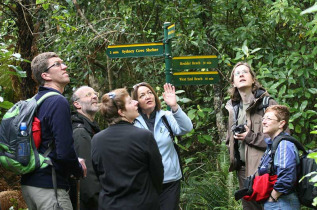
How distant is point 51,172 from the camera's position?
4.43 m

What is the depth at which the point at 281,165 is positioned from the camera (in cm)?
472

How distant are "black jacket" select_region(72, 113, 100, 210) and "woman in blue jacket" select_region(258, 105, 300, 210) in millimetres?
1738

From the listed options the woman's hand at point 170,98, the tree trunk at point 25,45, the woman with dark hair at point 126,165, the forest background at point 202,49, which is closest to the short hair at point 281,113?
the woman's hand at point 170,98

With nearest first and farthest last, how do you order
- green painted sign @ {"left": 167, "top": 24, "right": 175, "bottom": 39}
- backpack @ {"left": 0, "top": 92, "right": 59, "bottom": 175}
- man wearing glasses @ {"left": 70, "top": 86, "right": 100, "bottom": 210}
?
1. backpack @ {"left": 0, "top": 92, "right": 59, "bottom": 175}
2. man wearing glasses @ {"left": 70, "top": 86, "right": 100, "bottom": 210}
3. green painted sign @ {"left": 167, "top": 24, "right": 175, "bottom": 39}

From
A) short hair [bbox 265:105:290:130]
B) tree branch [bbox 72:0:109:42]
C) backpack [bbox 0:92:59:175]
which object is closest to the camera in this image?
backpack [bbox 0:92:59:175]

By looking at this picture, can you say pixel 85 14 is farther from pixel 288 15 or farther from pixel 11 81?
pixel 288 15

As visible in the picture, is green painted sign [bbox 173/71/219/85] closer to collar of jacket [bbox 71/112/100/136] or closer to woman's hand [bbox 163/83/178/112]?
woman's hand [bbox 163/83/178/112]

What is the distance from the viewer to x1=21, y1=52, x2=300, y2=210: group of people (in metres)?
4.17

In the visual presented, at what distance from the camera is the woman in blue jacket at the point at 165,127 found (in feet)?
17.3

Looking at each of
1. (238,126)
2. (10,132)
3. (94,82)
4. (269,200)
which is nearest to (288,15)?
(238,126)

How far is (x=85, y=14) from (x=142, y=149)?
Result: 25.0 feet

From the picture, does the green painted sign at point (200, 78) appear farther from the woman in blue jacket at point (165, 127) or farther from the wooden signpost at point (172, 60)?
the woman in blue jacket at point (165, 127)

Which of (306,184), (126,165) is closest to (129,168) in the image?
(126,165)

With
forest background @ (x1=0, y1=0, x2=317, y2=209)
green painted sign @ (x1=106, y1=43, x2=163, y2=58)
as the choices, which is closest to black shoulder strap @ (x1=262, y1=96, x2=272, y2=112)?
forest background @ (x1=0, y1=0, x2=317, y2=209)
